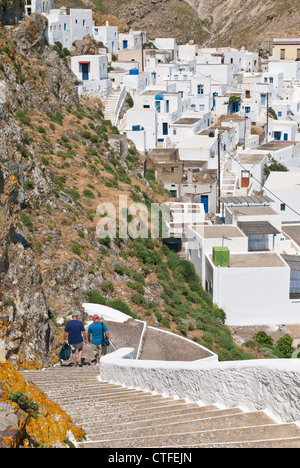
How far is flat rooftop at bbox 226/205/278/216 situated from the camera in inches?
1110

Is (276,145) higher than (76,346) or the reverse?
the reverse

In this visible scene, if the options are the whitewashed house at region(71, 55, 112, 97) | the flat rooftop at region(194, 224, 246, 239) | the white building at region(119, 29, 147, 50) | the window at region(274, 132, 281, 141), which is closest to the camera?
the flat rooftop at region(194, 224, 246, 239)

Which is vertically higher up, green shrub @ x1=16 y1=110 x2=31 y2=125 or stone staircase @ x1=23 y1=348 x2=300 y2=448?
green shrub @ x1=16 y1=110 x2=31 y2=125

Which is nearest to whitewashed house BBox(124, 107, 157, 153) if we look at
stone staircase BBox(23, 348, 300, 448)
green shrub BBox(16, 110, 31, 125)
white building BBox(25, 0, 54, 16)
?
white building BBox(25, 0, 54, 16)

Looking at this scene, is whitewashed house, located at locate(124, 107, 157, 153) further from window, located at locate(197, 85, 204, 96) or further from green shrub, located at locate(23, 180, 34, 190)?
green shrub, located at locate(23, 180, 34, 190)

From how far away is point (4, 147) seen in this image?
46.6 feet

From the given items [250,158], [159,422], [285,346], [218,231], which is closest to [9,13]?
[218,231]

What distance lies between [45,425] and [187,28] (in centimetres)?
10513

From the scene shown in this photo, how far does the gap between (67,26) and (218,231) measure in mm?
20182

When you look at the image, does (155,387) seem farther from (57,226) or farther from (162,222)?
(162,222)

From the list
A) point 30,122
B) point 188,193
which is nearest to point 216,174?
point 188,193

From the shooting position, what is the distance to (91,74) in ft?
126

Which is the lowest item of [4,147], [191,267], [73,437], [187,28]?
[191,267]

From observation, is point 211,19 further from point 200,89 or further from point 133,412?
point 133,412
